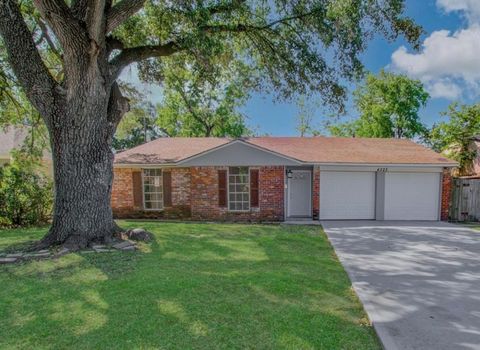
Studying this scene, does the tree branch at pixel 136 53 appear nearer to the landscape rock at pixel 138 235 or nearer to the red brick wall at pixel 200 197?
the landscape rock at pixel 138 235

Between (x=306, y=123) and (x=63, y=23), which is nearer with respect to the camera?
(x=63, y=23)

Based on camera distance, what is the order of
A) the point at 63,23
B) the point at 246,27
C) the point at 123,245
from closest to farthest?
the point at 63,23 < the point at 123,245 < the point at 246,27

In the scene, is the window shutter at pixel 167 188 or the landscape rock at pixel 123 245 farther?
the window shutter at pixel 167 188

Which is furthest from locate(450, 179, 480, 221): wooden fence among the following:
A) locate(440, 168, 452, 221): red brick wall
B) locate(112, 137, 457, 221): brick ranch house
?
locate(112, 137, 457, 221): brick ranch house

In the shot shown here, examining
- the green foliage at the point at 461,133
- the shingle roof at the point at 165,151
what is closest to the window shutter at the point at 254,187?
the shingle roof at the point at 165,151

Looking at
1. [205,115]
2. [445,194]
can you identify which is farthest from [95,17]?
[205,115]

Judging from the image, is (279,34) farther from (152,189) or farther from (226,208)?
(152,189)

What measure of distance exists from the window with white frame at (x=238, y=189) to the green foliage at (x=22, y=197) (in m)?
6.64

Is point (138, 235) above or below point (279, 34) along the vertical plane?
below

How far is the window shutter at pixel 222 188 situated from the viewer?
13.0m

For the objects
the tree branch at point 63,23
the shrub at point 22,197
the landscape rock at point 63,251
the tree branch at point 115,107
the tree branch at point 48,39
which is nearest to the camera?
the tree branch at point 63,23

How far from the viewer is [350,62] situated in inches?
344

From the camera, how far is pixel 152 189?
13.5m

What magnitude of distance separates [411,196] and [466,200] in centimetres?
238
